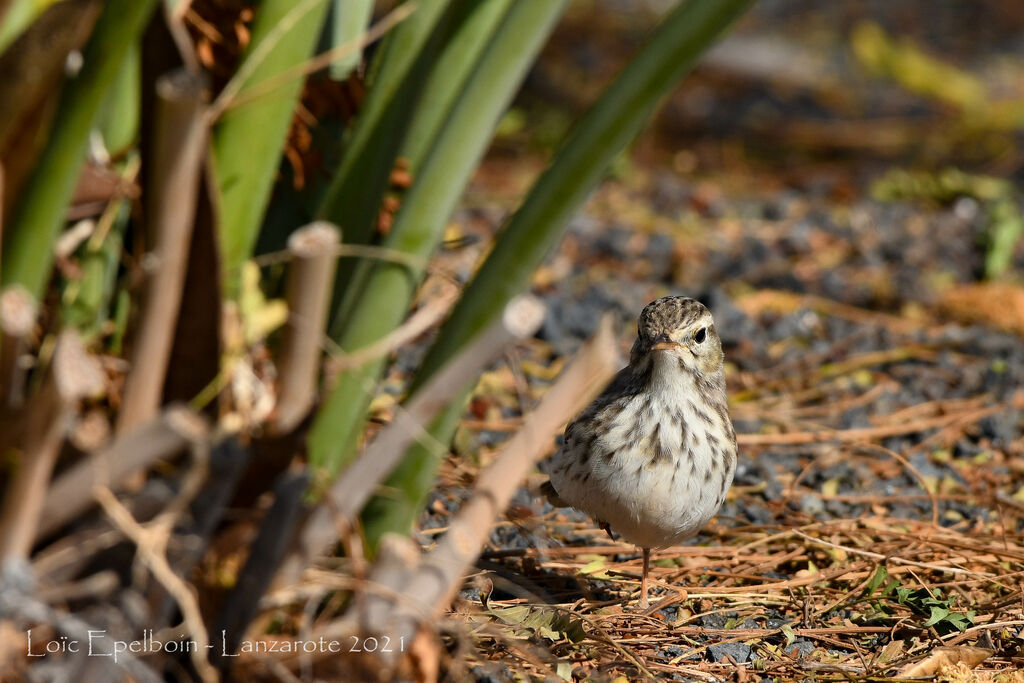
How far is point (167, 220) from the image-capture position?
68.6 inches

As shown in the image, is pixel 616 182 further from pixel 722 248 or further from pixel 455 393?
pixel 455 393

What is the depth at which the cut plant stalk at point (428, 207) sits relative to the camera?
1.98m

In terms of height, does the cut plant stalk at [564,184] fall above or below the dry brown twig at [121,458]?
above

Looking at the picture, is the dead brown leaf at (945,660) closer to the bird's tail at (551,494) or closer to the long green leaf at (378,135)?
the bird's tail at (551,494)

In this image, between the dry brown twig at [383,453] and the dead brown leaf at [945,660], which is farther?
the dead brown leaf at [945,660]

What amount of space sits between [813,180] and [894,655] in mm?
5788

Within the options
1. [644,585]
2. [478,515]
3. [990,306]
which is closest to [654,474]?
[644,585]

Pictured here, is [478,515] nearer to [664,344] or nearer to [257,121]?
[257,121]

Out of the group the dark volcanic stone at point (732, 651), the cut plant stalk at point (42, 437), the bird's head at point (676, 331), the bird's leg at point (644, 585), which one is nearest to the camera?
the cut plant stalk at point (42, 437)

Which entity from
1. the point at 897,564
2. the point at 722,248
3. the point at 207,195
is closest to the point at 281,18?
the point at 207,195

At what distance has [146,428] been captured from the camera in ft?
5.45

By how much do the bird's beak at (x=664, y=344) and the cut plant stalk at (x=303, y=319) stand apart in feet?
5.58

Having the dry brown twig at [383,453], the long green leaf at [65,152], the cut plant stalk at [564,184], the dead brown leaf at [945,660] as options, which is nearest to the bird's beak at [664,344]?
the dead brown leaf at [945,660]

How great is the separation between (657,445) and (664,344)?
317 millimetres
